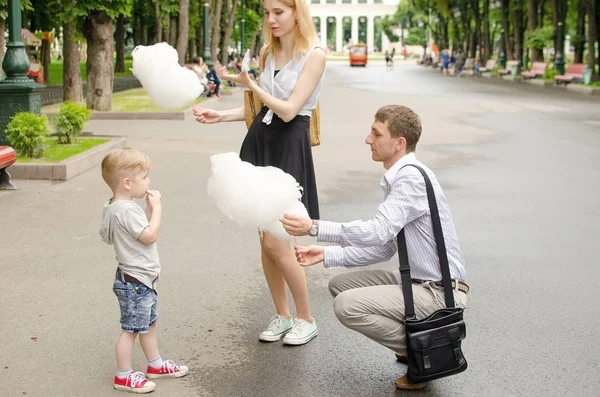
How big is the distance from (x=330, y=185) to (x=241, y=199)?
26.2ft

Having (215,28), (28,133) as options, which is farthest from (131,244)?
(215,28)

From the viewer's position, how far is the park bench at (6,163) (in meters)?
11.1

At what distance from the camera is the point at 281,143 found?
5.38m

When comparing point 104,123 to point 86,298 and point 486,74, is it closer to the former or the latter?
point 86,298

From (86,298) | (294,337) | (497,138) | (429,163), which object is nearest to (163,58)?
(294,337)

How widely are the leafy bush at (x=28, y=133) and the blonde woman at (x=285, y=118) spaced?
792 centimetres

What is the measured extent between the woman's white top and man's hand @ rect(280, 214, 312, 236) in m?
1.12

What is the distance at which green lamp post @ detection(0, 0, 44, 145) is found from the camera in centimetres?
1397

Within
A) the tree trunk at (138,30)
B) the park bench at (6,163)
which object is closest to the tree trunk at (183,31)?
the park bench at (6,163)

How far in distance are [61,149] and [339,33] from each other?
7311 inches

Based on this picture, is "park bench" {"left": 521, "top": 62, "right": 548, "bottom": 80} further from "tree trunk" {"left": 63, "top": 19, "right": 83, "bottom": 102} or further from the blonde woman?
the blonde woman

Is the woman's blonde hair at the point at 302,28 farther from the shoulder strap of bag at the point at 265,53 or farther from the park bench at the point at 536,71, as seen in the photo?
the park bench at the point at 536,71

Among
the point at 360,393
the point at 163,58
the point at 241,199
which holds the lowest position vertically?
the point at 360,393

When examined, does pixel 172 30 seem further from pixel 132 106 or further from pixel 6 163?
pixel 6 163
